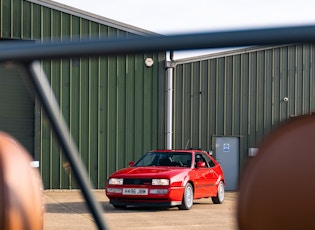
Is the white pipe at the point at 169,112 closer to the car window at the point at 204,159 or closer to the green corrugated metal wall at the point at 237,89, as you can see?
the green corrugated metal wall at the point at 237,89

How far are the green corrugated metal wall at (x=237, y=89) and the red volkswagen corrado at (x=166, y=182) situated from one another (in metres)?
6.24

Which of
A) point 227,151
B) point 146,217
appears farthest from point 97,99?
point 146,217

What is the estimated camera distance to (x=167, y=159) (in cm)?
1697

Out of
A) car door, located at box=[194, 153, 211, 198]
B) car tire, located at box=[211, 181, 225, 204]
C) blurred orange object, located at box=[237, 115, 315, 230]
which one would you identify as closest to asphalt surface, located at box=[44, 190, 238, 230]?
car tire, located at box=[211, 181, 225, 204]

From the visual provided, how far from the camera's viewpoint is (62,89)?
72.3 ft

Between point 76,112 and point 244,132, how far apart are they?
6.01m

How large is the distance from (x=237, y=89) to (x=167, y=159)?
7.21 m

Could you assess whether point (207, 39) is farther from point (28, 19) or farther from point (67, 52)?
point (28, 19)

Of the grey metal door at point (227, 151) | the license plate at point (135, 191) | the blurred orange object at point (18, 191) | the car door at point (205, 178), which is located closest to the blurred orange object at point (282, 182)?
the blurred orange object at point (18, 191)

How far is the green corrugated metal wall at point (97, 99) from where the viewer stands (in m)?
21.7

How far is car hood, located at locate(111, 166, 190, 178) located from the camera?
1588cm

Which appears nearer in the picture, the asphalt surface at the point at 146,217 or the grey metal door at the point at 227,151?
the asphalt surface at the point at 146,217

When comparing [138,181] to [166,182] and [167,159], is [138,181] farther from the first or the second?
[167,159]

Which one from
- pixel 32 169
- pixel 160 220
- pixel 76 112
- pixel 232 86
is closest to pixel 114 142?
pixel 76 112
